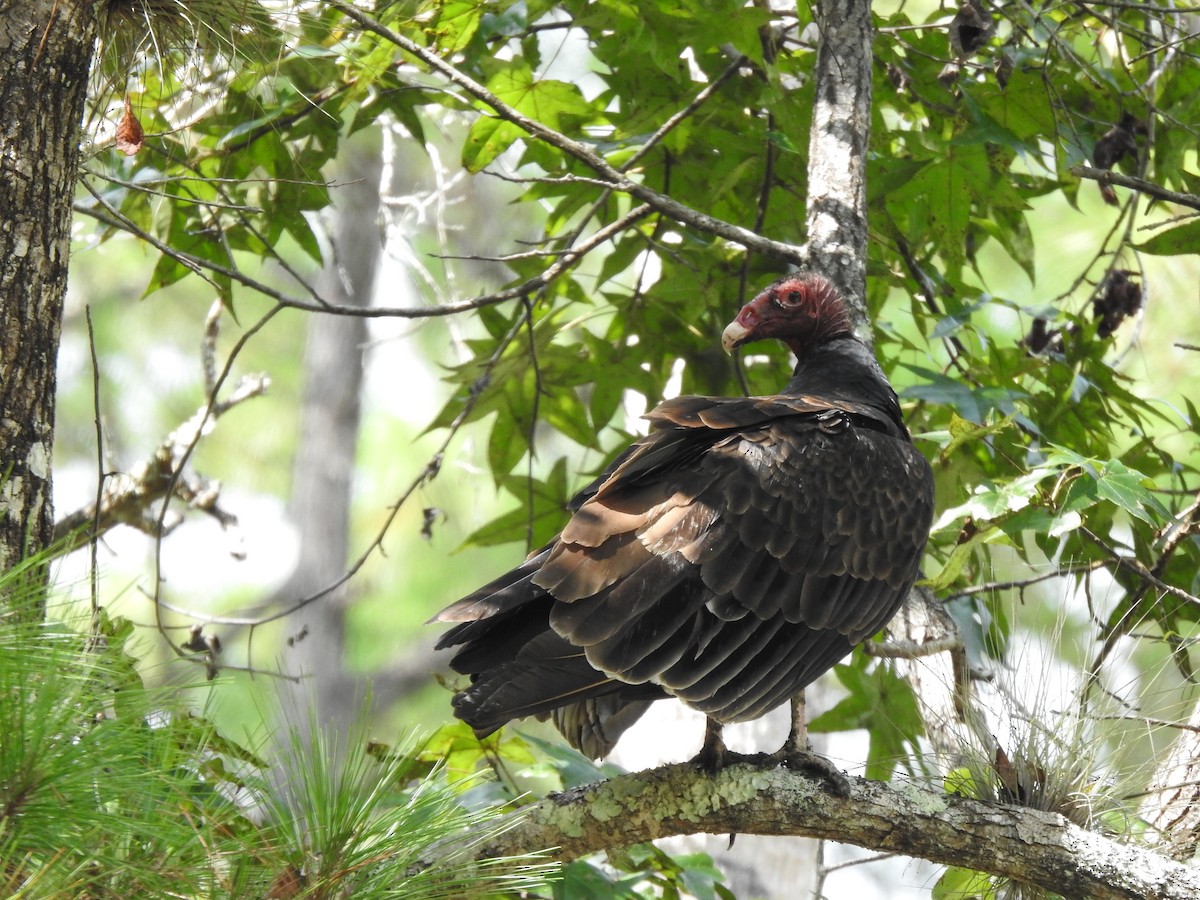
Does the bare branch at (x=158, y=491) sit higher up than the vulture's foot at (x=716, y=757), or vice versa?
the bare branch at (x=158, y=491)

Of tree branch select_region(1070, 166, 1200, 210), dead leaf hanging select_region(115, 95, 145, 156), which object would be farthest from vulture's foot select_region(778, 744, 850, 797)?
dead leaf hanging select_region(115, 95, 145, 156)

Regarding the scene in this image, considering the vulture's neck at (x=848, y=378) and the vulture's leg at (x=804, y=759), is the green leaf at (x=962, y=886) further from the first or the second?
the vulture's neck at (x=848, y=378)

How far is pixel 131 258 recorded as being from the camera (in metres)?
10.1

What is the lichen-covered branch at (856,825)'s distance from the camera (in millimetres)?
1922

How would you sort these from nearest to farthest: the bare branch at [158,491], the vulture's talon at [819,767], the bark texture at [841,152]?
the vulture's talon at [819,767] < the bark texture at [841,152] < the bare branch at [158,491]

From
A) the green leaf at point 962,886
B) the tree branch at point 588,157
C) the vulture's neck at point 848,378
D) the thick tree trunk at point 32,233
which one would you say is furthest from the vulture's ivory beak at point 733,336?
the thick tree trunk at point 32,233

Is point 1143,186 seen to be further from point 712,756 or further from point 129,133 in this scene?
point 129,133

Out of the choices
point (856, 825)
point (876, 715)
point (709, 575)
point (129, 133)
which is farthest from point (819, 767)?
point (129, 133)

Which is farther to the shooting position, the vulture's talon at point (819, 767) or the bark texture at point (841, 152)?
the bark texture at point (841, 152)

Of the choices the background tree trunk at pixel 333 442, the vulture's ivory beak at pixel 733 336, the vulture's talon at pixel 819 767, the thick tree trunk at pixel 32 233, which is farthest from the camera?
the background tree trunk at pixel 333 442

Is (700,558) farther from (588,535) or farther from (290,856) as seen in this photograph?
(290,856)

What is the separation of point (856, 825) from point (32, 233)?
5.46 feet

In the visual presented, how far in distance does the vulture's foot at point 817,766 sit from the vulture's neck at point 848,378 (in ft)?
2.74

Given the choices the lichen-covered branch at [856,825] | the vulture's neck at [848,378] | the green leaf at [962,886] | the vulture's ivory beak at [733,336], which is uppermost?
the vulture's ivory beak at [733,336]
